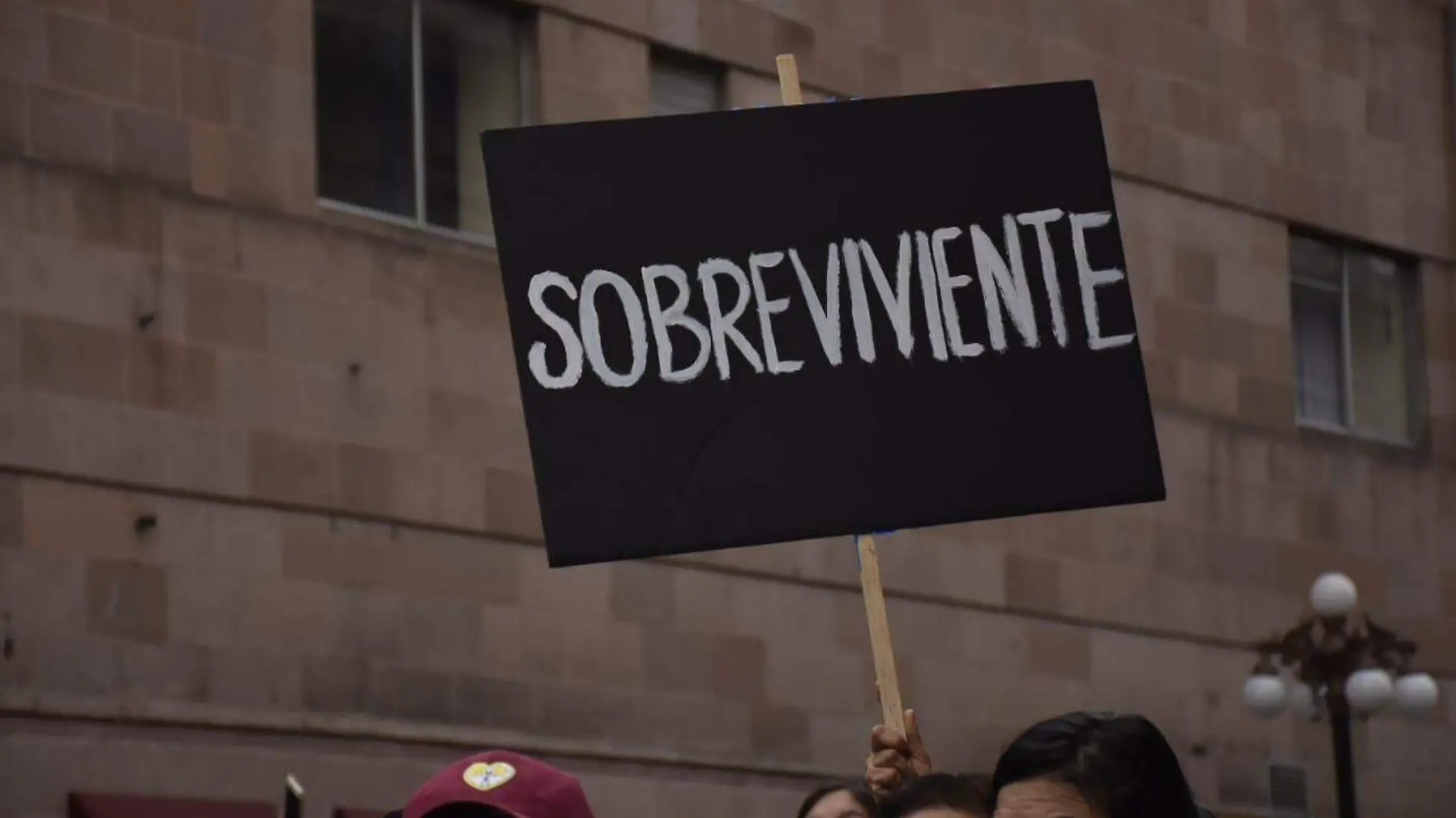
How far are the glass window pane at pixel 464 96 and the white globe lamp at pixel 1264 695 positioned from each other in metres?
5.14

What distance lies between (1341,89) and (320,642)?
1062cm

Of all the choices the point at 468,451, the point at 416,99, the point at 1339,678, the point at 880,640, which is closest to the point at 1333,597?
the point at 1339,678

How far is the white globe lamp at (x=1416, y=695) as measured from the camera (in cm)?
1991

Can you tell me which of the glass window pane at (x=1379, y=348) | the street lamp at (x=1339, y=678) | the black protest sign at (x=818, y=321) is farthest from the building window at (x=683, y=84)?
the black protest sign at (x=818, y=321)

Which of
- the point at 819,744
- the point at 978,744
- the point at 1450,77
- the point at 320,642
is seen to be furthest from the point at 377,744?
the point at 1450,77

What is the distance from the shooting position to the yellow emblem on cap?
5.53 m

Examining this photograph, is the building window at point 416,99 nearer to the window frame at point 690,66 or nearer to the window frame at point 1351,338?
the window frame at point 690,66

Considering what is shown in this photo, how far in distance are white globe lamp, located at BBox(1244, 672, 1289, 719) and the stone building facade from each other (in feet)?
5.70

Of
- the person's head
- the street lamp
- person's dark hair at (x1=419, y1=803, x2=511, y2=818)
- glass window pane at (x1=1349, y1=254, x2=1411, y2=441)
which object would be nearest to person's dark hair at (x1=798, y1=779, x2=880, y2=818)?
the person's head

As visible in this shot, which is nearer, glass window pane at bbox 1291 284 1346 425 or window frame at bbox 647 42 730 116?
window frame at bbox 647 42 730 116

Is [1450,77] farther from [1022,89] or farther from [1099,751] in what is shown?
[1099,751]

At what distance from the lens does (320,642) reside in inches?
659

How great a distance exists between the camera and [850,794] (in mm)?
7359

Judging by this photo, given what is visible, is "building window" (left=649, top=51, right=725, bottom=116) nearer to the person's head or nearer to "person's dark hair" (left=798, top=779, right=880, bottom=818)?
"person's dark hair" (left=798, top=779, right=880, bottom=818)
